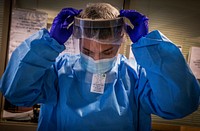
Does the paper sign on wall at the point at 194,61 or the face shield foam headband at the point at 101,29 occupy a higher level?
the face shield foam headband at the point at 101,29

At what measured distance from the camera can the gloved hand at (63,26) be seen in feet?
3.22

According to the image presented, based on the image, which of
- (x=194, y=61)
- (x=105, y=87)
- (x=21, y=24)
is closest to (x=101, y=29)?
(x=105, y=87)

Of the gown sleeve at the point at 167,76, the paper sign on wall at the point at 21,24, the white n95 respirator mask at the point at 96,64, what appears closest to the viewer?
the gown sleeve at the point at 167,76

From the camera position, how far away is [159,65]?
0.91 metres

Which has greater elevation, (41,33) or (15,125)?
(41,33)

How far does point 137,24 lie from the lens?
1012 millimetres

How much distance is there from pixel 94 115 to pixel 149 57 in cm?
38

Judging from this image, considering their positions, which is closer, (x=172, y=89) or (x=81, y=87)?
(x=172, y=89)

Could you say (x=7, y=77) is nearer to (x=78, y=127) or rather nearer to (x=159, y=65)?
(x=78, y=127)

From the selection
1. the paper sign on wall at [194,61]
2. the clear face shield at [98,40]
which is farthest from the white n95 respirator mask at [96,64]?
the paper sign on wall at [194,61]

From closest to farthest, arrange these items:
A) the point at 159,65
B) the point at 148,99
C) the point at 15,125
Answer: the point at 159,65 < the point at 148,99 < the point at 15,125

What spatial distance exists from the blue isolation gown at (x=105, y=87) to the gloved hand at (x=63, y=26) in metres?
0.04

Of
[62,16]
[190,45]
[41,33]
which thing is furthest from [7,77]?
[190,45]

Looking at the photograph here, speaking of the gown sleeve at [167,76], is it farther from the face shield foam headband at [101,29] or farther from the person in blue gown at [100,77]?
the face shield foam headband at [101,29]
